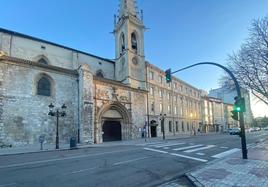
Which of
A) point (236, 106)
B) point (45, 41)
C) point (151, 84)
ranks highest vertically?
point (45, 41)

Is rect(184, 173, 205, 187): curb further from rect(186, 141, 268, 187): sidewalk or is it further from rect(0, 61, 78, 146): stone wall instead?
rect(0, 61, 78, 146): stone wall

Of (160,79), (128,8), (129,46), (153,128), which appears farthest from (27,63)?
(160,79)

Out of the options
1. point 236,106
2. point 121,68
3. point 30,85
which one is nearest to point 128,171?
point 236,106

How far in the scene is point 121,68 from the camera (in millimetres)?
35094

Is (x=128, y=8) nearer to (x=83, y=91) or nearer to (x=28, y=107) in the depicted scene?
(x=83, y=91)

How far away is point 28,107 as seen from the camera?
21.0 m

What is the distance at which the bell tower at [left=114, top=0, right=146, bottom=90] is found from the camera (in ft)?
112

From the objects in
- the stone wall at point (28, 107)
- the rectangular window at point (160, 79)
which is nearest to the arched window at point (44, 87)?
the stone wall at point (28, 107)

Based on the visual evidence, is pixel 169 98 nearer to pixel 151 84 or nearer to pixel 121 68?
pixel 151 84

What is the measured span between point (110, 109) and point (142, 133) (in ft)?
23.5

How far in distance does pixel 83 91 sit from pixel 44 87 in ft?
13.7

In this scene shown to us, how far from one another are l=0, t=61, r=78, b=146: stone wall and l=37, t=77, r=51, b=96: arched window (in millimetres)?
527

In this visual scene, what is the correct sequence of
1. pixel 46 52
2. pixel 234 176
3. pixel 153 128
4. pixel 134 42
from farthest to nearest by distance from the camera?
pixel 153 128, pixel 134 42, pixel 46 52, pixel 234 176

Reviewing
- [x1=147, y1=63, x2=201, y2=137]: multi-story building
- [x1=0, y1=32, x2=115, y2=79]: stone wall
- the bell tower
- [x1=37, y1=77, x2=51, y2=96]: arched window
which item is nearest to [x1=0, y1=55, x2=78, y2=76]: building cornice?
[x1=37, y1=77, x2=51, y2=96]: arched window
